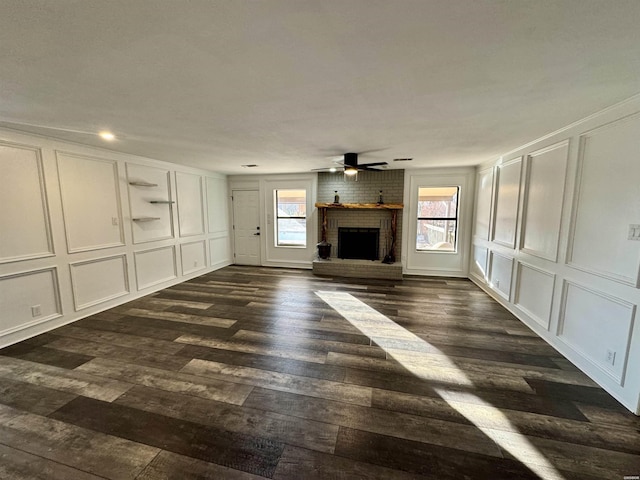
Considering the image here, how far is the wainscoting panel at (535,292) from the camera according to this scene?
2902 mm

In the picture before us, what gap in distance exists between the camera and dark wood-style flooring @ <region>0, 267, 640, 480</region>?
1.52m

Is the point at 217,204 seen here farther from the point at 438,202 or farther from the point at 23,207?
the point at 438,202

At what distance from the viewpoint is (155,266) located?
465cm

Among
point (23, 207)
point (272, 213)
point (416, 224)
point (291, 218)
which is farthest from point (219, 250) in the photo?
point (416, 224)

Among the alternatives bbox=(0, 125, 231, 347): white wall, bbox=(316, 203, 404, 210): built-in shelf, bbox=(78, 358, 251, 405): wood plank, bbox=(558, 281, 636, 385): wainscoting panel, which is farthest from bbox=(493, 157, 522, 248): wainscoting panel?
bbox=(0, 125, 231, 347): white wall

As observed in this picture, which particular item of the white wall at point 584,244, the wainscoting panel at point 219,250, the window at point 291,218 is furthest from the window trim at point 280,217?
the white wall at point 584,244

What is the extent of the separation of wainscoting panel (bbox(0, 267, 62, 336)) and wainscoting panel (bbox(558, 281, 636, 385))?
18.7 feet

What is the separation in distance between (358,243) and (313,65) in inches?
186

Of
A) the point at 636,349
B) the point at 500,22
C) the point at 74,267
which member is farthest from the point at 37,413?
the point at 636,349

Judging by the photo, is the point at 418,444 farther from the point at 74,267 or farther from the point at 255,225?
the point at 255,225

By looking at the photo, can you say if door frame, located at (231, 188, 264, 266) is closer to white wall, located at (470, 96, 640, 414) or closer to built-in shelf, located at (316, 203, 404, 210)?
built-in shelf, located at (316, 203, 404, 210)

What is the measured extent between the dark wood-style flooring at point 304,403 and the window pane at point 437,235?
2.43 metres

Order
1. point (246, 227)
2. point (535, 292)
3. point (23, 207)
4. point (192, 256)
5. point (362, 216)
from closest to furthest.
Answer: point (23, 207) < point (535, 292) < point (192, 256) < point (362, 216) < point (246, 227)

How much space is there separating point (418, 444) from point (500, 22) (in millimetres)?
2315
